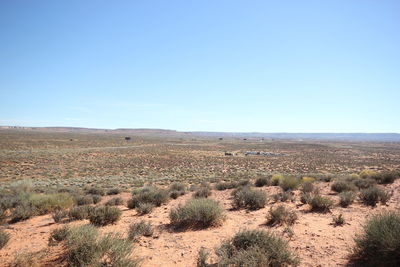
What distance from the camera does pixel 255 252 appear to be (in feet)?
13.3

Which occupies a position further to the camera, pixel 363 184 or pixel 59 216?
pixel 363 184

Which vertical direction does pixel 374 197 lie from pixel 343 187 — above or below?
above

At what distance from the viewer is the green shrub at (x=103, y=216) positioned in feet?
22.8

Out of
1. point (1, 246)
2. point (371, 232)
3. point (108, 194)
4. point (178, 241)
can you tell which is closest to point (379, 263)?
point (371, 232)

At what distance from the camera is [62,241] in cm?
527

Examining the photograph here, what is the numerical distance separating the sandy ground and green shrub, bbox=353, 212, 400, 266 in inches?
14.5

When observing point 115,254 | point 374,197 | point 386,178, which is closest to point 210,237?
point 115,254

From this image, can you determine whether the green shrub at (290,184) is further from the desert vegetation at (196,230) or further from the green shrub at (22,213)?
the green shrub at (22,213)

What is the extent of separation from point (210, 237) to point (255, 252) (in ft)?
7.39

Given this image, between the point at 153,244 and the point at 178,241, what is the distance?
674 mm

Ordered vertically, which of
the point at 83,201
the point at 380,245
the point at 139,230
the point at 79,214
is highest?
the point at 380,245

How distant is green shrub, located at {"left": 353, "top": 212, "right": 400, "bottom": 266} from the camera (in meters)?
3.81

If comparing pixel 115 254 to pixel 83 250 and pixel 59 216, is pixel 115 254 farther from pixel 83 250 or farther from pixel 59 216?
pixel 59 216

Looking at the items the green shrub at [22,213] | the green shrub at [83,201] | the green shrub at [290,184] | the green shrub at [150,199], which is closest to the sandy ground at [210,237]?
the green shrub at [22,213]
